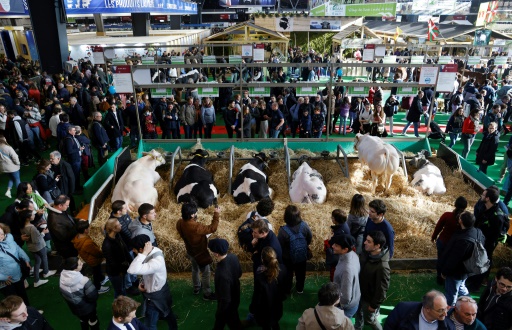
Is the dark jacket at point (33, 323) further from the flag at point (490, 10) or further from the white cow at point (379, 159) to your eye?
the flag at point (490, 10)

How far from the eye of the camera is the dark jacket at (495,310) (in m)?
3.48

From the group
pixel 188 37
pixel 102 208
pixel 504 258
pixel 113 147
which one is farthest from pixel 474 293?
pixel 188 37

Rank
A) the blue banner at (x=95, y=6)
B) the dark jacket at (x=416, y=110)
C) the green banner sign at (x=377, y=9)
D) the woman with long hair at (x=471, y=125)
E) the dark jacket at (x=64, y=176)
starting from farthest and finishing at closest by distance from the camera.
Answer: the green banner sign at (x=377, y=9), the blue banner at (x=95, y=6), the dark jacket at (x=416, y=110), the woman with long hair at (x=471, y=125), the dark jacket at (x=64, y=176)

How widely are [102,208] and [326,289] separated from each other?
16.7 ft

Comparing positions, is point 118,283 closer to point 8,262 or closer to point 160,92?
point 8,262

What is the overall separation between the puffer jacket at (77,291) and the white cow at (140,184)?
2723mm

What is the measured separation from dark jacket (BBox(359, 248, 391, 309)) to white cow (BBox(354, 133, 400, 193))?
3777 mm

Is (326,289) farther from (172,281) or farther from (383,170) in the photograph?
(383,170)

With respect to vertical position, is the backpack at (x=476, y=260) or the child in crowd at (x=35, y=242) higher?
the backpack at (x=476, y=260)

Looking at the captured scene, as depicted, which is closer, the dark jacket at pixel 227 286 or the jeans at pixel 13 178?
the dark jacket at pixel 227 286

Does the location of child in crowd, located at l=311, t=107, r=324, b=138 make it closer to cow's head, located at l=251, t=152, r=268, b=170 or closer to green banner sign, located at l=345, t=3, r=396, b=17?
cow's head, located at l=251, t=152, r=268, b=170

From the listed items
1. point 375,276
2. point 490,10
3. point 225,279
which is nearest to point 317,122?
point 375,276

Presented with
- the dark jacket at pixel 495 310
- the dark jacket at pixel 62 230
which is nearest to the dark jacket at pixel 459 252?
the dark jacket at pixel 495 310

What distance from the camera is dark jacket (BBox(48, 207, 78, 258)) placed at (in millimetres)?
5066
